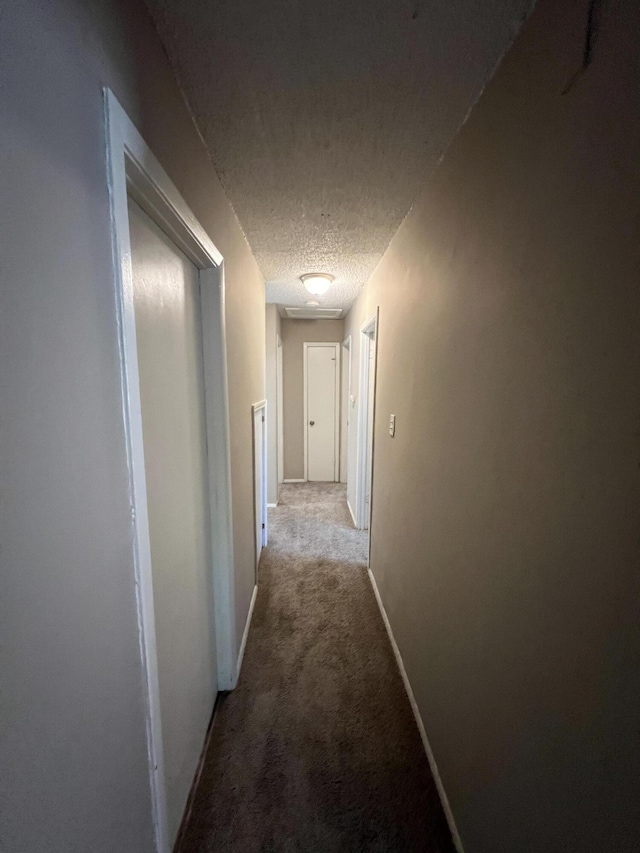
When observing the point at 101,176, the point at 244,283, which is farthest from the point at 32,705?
the point at 244,283

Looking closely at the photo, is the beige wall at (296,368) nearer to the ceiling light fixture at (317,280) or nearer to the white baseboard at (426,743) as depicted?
the ceiling light fixture at (317,280)

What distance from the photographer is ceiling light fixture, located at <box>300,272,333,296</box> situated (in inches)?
100.0

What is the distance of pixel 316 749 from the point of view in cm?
133

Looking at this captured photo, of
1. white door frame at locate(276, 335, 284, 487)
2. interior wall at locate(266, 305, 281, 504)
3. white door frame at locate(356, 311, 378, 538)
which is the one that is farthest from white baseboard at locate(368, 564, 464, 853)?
white door frame at locate(276, 335, 284, 487)

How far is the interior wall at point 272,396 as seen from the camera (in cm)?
365

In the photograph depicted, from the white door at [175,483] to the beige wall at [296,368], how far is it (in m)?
3.31

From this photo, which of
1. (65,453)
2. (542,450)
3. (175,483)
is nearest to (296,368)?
(175,483)

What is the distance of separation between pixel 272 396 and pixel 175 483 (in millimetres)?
3016

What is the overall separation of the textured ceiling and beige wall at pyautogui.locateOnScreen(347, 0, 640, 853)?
0.35ft

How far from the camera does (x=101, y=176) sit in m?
0.58

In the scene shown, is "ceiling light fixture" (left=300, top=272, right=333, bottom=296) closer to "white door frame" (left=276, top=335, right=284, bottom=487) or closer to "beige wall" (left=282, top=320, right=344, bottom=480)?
"white door frame" (left=276, top=335, right=284, bottom=487)

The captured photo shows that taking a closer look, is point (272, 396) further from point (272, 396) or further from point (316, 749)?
point (316, 749)

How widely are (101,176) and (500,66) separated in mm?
1007

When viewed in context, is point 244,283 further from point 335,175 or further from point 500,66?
point 500,66
